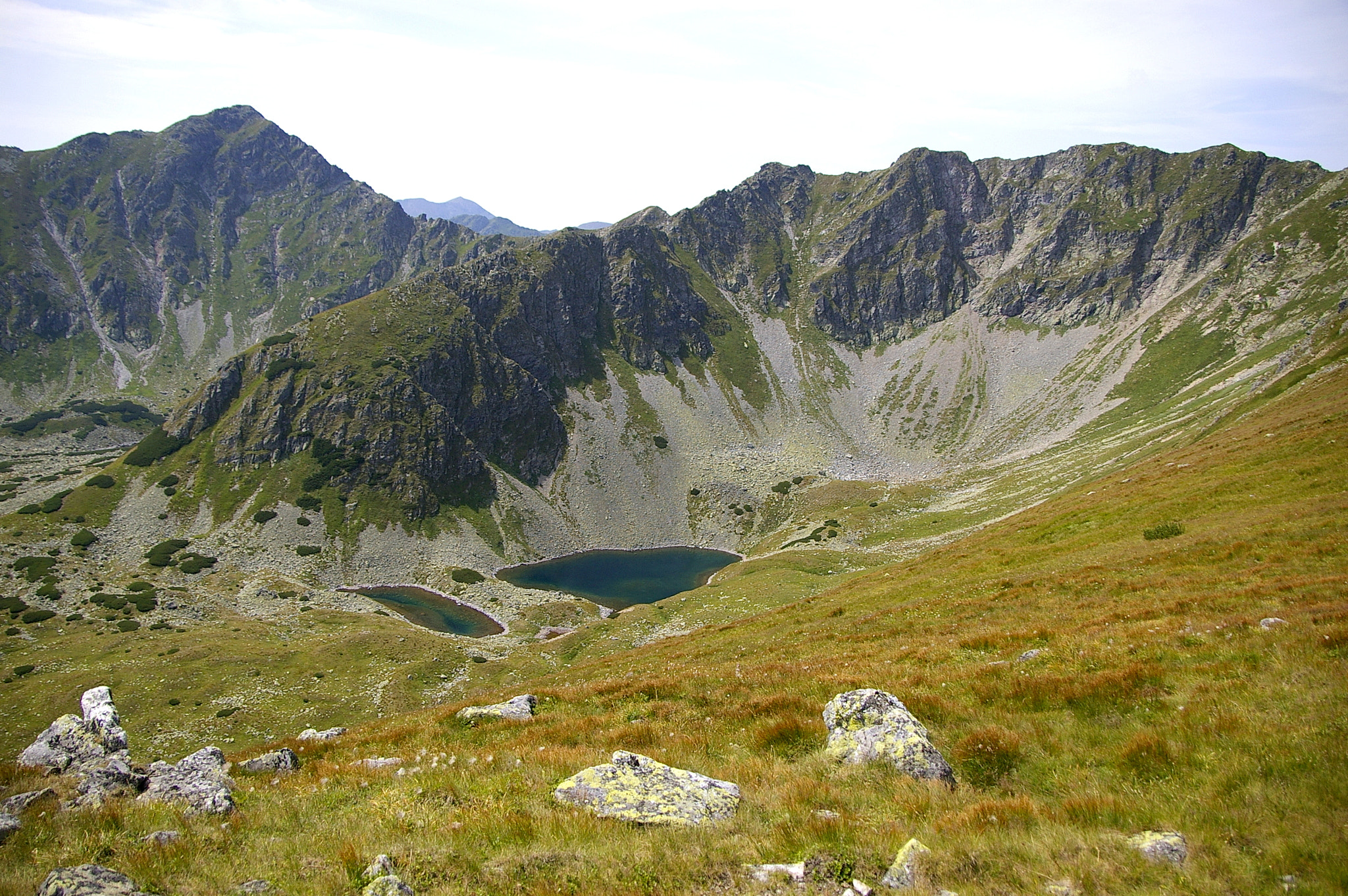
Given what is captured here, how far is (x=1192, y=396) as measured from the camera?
129625 mm

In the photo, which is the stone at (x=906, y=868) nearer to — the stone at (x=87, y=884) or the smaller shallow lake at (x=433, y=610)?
the stone at (x=87, y=884)

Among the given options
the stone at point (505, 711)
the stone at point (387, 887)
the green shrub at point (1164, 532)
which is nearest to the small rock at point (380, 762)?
the stone at point (505, 711)

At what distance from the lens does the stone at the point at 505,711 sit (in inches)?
743

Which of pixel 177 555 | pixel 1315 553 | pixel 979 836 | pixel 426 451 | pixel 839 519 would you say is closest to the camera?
pixel 979 836

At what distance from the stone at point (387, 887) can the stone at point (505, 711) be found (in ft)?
36.6

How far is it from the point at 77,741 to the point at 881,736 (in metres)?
17.5

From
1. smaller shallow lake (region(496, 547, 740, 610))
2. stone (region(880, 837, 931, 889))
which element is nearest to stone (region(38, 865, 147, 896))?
stone (region(880, 837, 931, 889))

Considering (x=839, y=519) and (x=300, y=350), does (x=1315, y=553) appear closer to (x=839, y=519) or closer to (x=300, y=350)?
(x=839, y=519)

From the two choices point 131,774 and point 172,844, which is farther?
point 131,774

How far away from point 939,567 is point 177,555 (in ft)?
409

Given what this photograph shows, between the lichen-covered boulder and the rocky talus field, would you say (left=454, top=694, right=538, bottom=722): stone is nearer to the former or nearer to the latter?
the rocky talus field

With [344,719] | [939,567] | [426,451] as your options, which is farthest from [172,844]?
[426,451]

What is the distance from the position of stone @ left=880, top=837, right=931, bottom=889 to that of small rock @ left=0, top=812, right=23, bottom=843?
12.3 m

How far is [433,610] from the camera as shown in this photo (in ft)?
346
